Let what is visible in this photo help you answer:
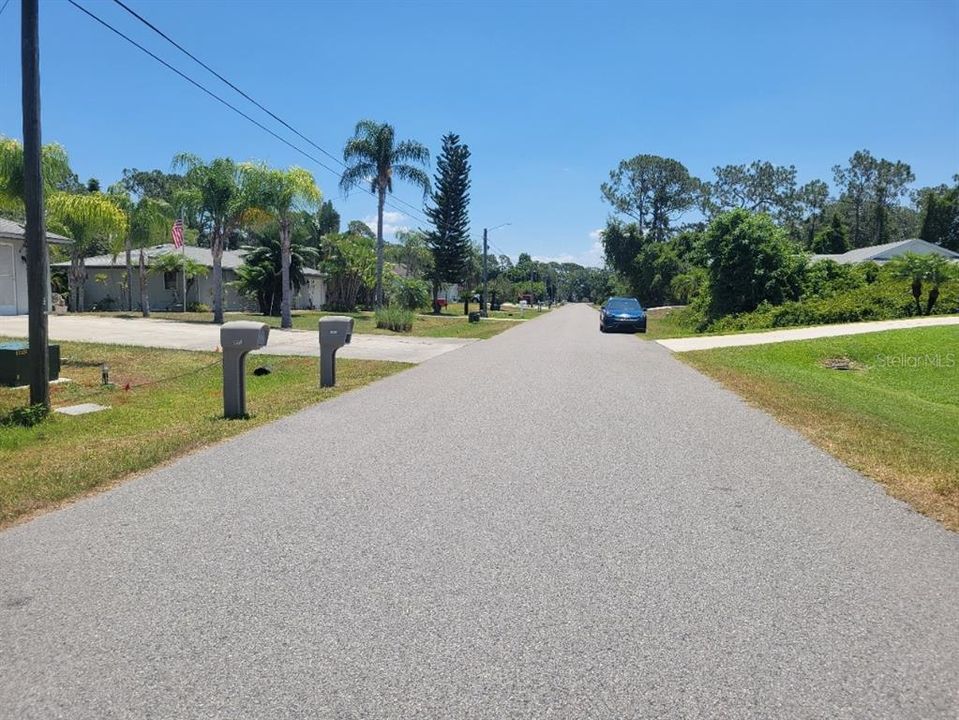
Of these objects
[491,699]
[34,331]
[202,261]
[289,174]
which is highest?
[289,174]

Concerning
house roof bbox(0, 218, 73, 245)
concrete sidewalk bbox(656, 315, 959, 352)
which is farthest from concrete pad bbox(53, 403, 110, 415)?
house roof bbox(0, 218, 73, 245)

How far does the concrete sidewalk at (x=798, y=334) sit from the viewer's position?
21719 mm

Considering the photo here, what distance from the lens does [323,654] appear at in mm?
3197

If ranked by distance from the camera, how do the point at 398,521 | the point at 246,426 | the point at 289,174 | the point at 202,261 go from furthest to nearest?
the point at 202,261 < the point at 289,174 < the point at 246,426 < the point at 398,521

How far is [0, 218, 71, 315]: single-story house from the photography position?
2480 centimetres

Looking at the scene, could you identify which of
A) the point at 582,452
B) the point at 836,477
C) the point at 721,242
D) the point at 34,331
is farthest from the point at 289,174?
the point at 836,477

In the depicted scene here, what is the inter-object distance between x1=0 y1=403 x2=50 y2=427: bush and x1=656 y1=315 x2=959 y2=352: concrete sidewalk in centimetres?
1674

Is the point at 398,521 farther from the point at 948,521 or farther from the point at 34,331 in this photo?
the point at 34,331

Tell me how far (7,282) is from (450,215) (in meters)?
32.7

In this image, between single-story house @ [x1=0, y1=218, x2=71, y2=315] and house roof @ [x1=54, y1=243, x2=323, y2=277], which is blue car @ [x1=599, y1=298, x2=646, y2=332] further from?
single-story house @ [x1=0, y1=218, x2=71, y2=315]

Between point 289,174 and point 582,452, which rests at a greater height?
point 289,174

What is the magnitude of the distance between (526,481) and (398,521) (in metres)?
1.54

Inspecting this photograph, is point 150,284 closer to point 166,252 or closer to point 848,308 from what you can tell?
point 166,252

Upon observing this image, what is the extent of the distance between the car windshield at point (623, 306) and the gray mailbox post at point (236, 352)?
2433 centimetres
